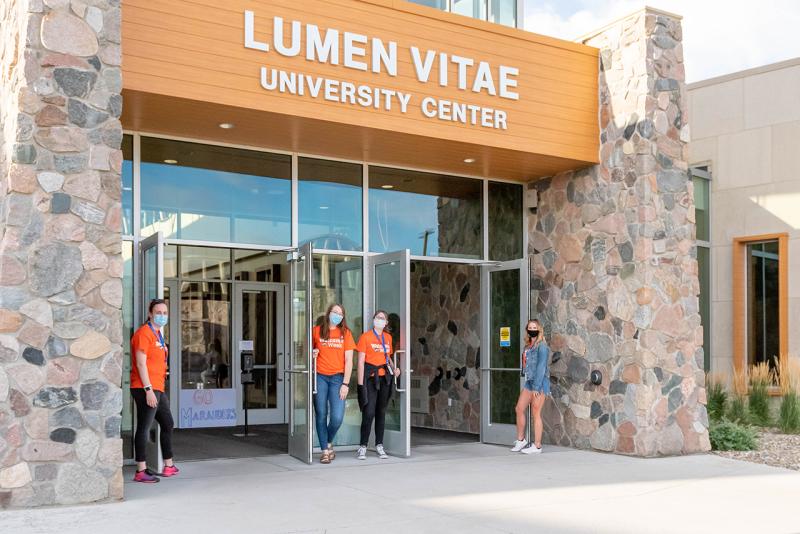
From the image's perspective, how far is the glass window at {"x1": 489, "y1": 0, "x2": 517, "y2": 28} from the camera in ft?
44.4

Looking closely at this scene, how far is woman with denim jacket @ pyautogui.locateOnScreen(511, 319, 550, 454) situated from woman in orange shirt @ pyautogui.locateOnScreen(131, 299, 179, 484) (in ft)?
14.7

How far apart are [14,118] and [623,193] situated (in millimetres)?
6888

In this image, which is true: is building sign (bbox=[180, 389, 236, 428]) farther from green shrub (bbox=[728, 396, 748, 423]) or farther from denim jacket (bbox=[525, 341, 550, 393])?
green shrub (bbox=[728, 396, 748, 423])

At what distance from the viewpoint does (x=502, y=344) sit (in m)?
11.7

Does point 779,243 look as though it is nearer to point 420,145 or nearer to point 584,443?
point 584,443

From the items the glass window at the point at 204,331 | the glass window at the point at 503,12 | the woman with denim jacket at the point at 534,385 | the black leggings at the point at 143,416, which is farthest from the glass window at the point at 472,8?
the black leggings at the point at 143,416

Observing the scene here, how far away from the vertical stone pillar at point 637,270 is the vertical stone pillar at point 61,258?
5952mm

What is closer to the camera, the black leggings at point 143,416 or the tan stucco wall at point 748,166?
the black leggings at point 143,416

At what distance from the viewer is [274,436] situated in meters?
12.8

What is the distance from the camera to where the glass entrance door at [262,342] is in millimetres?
14812

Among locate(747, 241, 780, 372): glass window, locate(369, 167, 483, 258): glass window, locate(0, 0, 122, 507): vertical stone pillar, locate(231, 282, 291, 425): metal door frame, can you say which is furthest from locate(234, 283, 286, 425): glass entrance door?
locate(747, 241, 780, 372): glass window

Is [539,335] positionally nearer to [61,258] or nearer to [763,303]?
[61,258]

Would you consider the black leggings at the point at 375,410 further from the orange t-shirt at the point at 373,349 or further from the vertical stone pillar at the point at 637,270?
the vertical stone pillar at the point at 637,270

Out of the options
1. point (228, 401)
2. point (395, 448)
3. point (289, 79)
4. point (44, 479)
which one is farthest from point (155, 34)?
point (228, 401)
